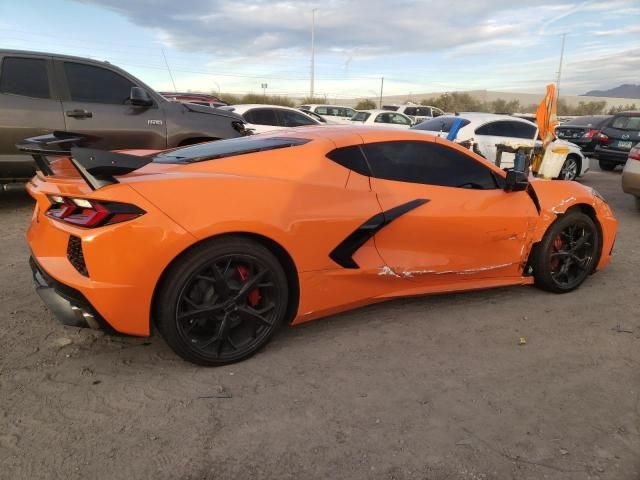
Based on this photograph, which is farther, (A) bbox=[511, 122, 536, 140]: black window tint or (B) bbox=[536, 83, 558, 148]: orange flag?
(A) bbox=[511, 122, 536, 140]: black window tint

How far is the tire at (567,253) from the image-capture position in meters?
3.92

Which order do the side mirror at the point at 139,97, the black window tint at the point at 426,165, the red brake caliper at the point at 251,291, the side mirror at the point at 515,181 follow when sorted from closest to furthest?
the red brake caliper at the point at 251,291
the black window tint at the point at 426,165
the side mirror at the point at 515,181
the side mirror at the point at 139,97

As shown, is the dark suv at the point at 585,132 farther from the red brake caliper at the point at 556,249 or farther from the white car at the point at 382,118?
the red brake caliper at the point at 556,249

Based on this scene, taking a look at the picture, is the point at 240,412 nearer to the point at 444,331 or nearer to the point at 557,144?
the point at 444,331

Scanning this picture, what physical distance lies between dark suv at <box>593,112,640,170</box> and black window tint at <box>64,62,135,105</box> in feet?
36.8

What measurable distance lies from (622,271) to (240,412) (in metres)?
4.06

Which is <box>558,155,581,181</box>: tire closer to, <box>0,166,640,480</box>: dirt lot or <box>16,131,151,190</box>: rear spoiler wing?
<box>0,166,640,480</box>: dirt lot

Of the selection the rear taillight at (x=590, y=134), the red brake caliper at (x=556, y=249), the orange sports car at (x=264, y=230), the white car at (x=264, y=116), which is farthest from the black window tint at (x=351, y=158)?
the rear taillight at (x=590, y=134)

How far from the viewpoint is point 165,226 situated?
2479 mm

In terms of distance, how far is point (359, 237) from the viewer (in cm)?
307

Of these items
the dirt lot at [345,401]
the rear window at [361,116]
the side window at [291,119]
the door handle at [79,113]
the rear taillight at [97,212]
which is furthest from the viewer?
the rear window at [361,116]

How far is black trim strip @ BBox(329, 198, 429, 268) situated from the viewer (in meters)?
3.02

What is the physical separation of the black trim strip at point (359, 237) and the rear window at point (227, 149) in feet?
2.21

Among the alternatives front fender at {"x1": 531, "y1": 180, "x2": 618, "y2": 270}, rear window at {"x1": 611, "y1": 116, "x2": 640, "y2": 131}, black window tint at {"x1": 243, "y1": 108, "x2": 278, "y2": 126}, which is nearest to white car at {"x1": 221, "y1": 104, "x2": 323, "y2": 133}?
black window tint at {"x1": 243, "y1": 108, "x2": 278, "y2": 126}
